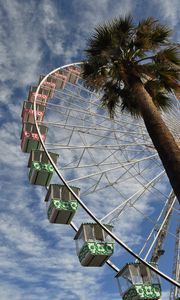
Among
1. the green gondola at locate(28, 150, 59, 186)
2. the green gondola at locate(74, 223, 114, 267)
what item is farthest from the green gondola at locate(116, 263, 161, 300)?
the green gondola at locate(28, 150, 59, 186)

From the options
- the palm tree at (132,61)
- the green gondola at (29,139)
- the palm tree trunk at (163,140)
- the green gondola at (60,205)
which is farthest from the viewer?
the green gondola at (29,139)

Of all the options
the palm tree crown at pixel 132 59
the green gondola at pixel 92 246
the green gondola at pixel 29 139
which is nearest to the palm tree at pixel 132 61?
the palm tree crown at pixel 132 59

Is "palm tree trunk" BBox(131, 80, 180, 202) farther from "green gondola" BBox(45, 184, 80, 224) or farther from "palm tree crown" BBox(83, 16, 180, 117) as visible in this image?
"green gondola" BBox(45, 184, 80, 224)

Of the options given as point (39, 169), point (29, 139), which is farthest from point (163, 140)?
point (29, 139)

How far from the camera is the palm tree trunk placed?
7.05 metres

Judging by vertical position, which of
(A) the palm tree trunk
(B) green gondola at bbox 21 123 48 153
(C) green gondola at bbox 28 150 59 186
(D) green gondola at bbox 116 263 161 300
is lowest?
(D) green gondola at bbox 116 263 161 300

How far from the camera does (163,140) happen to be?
25.8 feet

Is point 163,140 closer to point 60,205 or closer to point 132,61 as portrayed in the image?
point 132,61

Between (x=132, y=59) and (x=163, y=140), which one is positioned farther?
(x=132, y=59)

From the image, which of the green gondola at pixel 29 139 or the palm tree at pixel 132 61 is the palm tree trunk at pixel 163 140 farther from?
the green gondola at pixel 29 139

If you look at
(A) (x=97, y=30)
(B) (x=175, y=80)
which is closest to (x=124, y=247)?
(B) (x=175, y=80)

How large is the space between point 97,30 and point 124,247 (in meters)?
6.41

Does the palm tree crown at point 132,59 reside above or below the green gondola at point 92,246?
above

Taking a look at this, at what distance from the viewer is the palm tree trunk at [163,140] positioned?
277 inches
